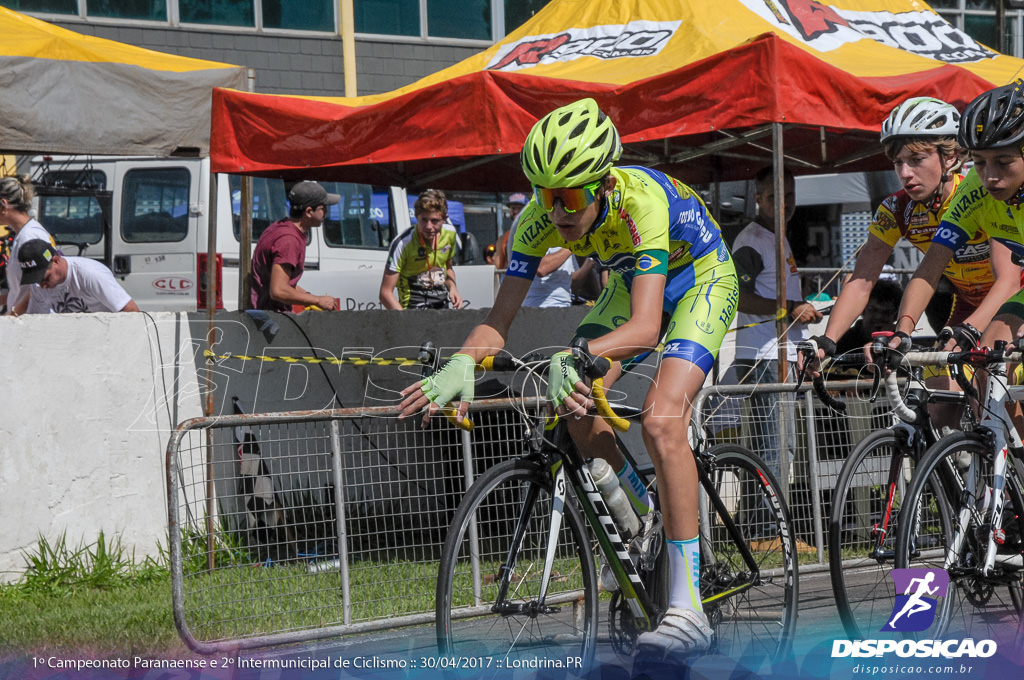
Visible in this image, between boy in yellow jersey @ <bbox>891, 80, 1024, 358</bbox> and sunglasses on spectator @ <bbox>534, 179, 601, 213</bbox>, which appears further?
boy in yellow jersey @ <bbox>891, 80, 1024, 358</bbox>

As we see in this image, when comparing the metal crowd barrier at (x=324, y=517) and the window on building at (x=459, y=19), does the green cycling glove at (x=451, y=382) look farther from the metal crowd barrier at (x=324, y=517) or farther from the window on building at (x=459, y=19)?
the window on building at (x=459, y=19)

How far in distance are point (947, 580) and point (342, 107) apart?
14.2 ft

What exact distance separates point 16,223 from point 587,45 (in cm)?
387

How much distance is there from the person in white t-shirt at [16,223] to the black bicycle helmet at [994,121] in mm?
5419

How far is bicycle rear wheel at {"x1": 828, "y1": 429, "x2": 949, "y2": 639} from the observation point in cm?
431

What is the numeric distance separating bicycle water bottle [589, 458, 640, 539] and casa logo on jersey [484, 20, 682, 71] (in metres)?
3.71

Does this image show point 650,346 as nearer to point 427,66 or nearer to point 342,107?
point 342,107

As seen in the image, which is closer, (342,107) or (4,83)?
(342,107)

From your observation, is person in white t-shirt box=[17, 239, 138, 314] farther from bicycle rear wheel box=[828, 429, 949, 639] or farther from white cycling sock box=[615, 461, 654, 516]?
bicycle rear wheel box=[828, 429, 949, 639]

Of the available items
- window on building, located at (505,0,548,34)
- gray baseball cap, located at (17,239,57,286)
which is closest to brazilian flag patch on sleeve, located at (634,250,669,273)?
gray baseball cap, located at (17,239,57,286)

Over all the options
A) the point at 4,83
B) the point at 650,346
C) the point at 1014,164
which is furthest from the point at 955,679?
the point at 4,83

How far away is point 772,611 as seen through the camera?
15.0 feet

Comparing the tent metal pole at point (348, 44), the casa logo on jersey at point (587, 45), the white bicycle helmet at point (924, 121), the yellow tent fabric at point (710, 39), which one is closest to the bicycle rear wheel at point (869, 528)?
the white bicycle helmet at point (924, 121)

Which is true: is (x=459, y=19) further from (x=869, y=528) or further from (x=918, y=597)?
(x=918, y=597)
